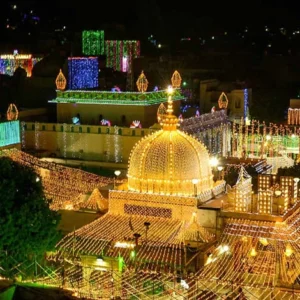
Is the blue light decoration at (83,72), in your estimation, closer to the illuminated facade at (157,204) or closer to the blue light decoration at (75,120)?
the blue light decoration at (75,120)

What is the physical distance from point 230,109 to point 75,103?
11.6 meters

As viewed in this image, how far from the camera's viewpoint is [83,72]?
44.9 metres

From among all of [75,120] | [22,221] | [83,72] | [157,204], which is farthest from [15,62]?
[22,221]

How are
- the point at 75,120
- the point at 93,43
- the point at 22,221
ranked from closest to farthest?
1. the point at 22,221
2. the point at 75,120
3. the point at 93,43

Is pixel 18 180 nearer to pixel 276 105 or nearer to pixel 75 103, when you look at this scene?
pixel 75 103

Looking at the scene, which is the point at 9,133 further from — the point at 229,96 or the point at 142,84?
the point at 229,96

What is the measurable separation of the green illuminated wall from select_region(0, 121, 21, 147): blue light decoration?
2511 cm

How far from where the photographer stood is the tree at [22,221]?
19.8 metres

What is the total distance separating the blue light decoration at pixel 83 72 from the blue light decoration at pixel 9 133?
13.9 metres

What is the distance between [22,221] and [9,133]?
33.4 ft

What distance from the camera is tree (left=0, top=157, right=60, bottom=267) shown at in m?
19.8

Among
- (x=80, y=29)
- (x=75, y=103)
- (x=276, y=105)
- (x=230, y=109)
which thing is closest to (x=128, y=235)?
(x=75, y=103)

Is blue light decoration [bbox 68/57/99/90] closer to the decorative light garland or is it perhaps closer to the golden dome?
the decorative light garland

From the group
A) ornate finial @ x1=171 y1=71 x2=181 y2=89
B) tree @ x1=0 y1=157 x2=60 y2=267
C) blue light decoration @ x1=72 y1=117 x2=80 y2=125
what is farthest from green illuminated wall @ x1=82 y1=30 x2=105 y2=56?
tree @ x1=0 y1=157 x2=60 y2=267
